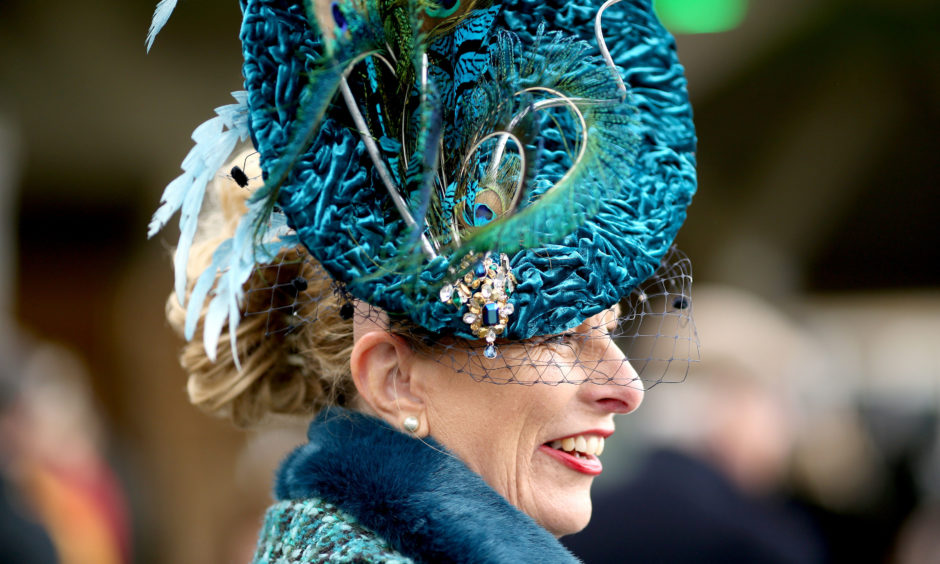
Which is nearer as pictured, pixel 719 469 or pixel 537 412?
pixel 537 412

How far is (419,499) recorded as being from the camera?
1.44 meters

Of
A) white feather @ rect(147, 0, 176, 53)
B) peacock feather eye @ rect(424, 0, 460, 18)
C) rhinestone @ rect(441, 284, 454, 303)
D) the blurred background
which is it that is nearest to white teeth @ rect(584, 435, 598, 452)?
rhinestone @ rect(441, 284, 454, 303)

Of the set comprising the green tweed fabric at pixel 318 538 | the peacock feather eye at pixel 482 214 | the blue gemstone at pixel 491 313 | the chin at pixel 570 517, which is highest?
the peacock feather eye at pixel 482 214

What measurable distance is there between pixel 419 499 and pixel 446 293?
34 cm

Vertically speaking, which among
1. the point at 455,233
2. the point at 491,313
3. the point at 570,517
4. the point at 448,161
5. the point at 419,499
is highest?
the point at 448,161

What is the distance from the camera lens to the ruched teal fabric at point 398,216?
1.45 metres

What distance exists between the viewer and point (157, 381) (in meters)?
4.96

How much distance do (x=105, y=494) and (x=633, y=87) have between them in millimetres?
3840

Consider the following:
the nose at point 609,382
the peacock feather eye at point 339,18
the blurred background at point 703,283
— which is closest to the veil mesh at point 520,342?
the nose at point 609,382

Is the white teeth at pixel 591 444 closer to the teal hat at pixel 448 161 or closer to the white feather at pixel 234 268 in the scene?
the teal hat at pixel 448 161

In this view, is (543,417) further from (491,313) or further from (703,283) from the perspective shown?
(703,283)

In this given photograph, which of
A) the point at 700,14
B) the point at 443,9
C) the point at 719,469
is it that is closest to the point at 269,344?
the point at 443,9

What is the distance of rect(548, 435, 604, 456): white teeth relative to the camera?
1.64m

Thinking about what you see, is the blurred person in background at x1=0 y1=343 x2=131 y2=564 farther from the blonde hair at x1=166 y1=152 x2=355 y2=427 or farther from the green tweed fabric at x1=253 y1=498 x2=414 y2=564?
the green tweed fabric at x1=253 y1=498 x2=414 y2=564
